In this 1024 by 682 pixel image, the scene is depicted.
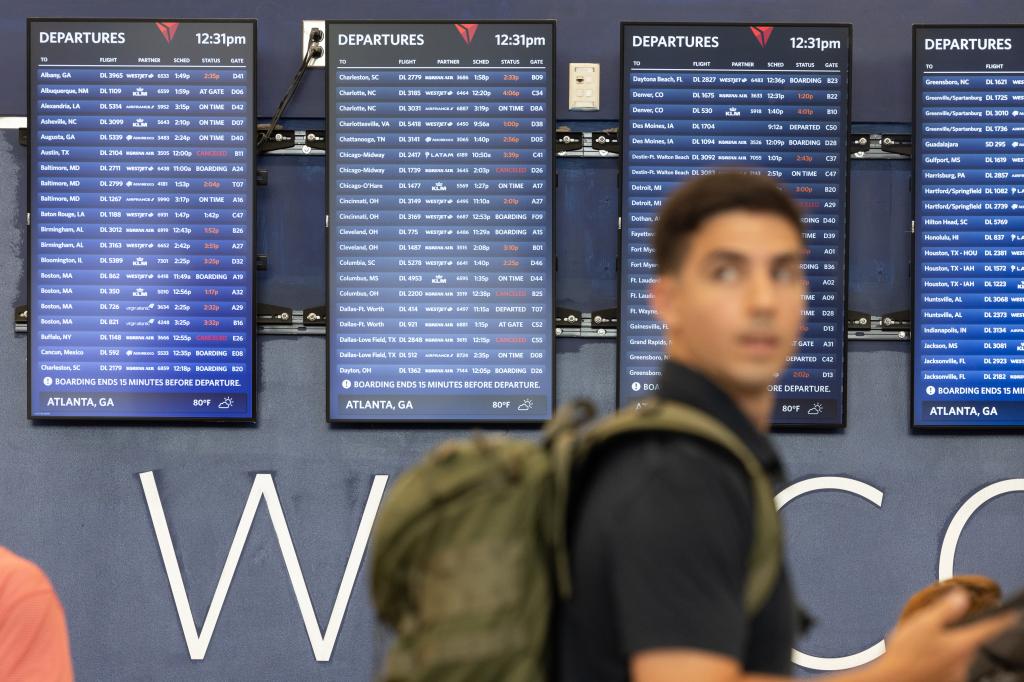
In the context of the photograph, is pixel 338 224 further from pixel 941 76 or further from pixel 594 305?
pixel 941 76

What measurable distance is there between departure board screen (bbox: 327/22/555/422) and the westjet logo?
13.7 inches

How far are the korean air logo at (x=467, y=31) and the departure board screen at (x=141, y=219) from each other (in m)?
0.66

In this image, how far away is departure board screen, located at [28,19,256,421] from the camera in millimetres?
3789

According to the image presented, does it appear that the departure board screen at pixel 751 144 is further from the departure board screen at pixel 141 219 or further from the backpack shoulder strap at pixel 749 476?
the backpack shoulder strap at pixel 749 476

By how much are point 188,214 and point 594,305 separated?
4.33ft

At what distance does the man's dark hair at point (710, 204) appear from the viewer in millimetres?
1328

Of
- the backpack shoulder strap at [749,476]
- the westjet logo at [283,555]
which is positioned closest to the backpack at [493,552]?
the backpack shoulder strap at [749,476]

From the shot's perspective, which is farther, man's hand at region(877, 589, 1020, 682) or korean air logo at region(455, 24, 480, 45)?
korean air logo at region(455, 24, 480, 45)

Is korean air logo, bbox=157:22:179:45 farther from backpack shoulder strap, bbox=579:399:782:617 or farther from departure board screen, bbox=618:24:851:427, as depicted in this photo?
backpack shoulder strap, bbox=579:399:782:617

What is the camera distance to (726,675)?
113 cm

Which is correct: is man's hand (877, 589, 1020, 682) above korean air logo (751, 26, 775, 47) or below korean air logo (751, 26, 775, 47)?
below

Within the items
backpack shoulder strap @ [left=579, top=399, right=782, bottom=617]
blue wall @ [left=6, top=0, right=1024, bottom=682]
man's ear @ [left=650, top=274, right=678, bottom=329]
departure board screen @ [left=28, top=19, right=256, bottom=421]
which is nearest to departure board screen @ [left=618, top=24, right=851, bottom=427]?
blue wall @ [left=6, top=0, right=1024, bottom=682]

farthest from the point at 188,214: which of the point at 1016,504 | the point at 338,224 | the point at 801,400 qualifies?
the point at 1016,504

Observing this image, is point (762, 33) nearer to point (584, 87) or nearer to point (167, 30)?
point (584, 87)
